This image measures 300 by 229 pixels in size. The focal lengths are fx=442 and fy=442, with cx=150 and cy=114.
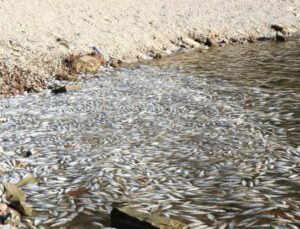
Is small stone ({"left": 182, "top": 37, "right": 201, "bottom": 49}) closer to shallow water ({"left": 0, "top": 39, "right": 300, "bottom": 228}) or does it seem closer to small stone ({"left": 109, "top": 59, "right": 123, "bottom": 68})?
small stone ({"left": 109, "top": 59, "right": 123, "bottom": 68})

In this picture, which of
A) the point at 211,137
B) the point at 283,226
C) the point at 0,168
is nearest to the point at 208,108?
the point at 211,137

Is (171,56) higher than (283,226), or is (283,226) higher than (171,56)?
(171,56)

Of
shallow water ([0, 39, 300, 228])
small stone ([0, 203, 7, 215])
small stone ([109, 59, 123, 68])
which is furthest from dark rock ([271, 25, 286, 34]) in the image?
small stone ([0, 203, 7, 215])

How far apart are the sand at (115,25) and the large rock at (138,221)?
67.0 ft

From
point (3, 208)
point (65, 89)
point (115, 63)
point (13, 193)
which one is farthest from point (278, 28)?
point (3, 208)

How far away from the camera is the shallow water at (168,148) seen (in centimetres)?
953

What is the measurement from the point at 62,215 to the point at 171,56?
27.0 m

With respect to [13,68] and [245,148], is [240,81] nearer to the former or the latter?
[245,148]

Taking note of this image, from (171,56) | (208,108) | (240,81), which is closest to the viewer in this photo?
(208,108)

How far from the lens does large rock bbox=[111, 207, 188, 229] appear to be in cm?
822

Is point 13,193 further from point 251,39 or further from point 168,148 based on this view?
point 251,39

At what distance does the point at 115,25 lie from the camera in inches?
1572

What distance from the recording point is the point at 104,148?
13.8 metres

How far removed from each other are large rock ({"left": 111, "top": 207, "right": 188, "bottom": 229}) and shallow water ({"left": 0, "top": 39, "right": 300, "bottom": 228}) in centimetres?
36
